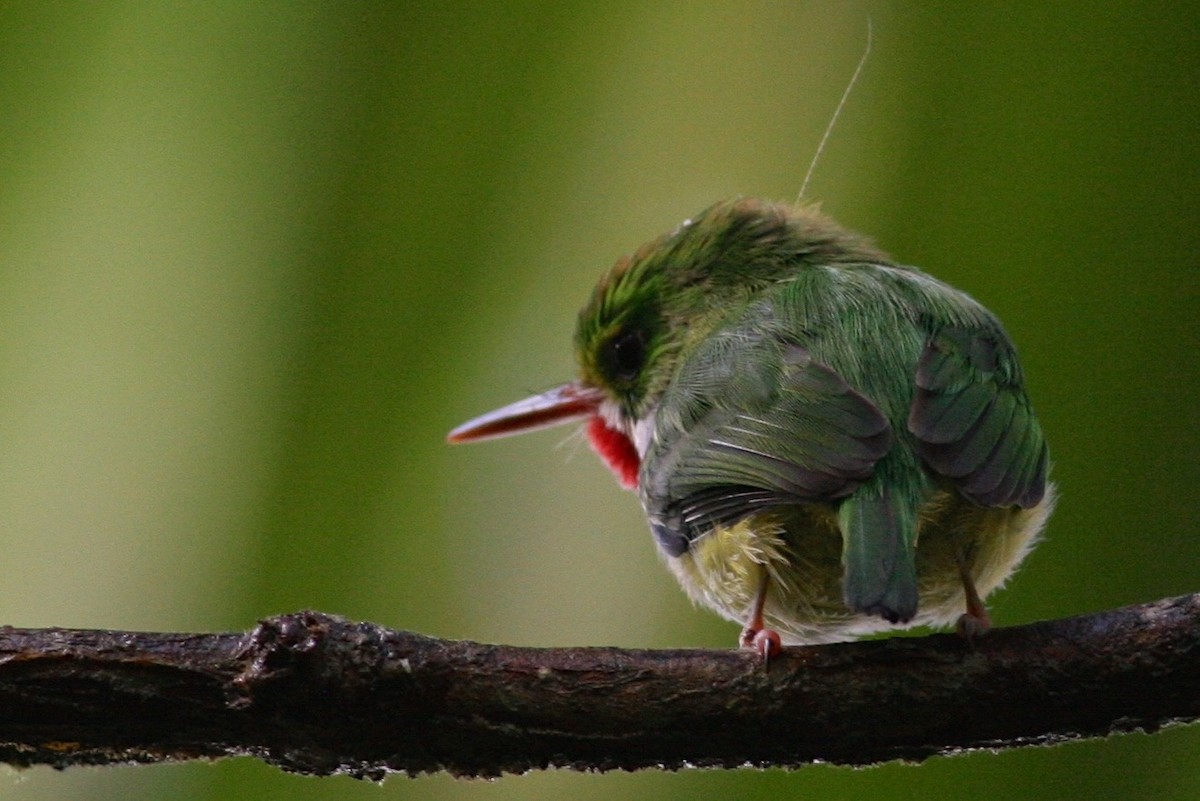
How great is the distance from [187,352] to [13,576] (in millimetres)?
737

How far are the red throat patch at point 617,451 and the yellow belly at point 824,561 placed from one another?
0.87 meters

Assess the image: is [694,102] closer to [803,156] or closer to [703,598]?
[803,156]

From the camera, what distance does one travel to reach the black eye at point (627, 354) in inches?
155

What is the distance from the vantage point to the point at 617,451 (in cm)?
400

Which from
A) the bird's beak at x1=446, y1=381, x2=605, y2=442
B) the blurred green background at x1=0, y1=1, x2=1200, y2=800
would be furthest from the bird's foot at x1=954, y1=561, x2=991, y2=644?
the bird's beak at x1=446, y1=381, x2=605, y2=442

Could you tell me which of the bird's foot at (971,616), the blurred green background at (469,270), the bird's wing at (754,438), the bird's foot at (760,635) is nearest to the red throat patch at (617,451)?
the blurred green background at (469,270)

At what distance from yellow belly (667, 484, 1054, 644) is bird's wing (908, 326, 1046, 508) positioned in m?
0.09

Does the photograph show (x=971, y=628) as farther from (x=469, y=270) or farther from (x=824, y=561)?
(x=469, y=270)

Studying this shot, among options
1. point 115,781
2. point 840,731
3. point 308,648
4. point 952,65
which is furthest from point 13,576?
point 952,65

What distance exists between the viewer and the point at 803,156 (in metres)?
3.90

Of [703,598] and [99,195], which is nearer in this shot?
[703,598]

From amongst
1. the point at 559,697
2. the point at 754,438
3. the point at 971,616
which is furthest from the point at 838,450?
the point at 559,697

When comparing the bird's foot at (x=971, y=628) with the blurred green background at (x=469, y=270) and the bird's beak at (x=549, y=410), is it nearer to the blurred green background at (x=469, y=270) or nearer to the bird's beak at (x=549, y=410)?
the blurred green background at (x=469, y=270)

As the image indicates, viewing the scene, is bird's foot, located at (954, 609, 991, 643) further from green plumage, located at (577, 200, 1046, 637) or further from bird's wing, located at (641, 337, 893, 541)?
bird's wing, located at (641, 337, 893, 541)
